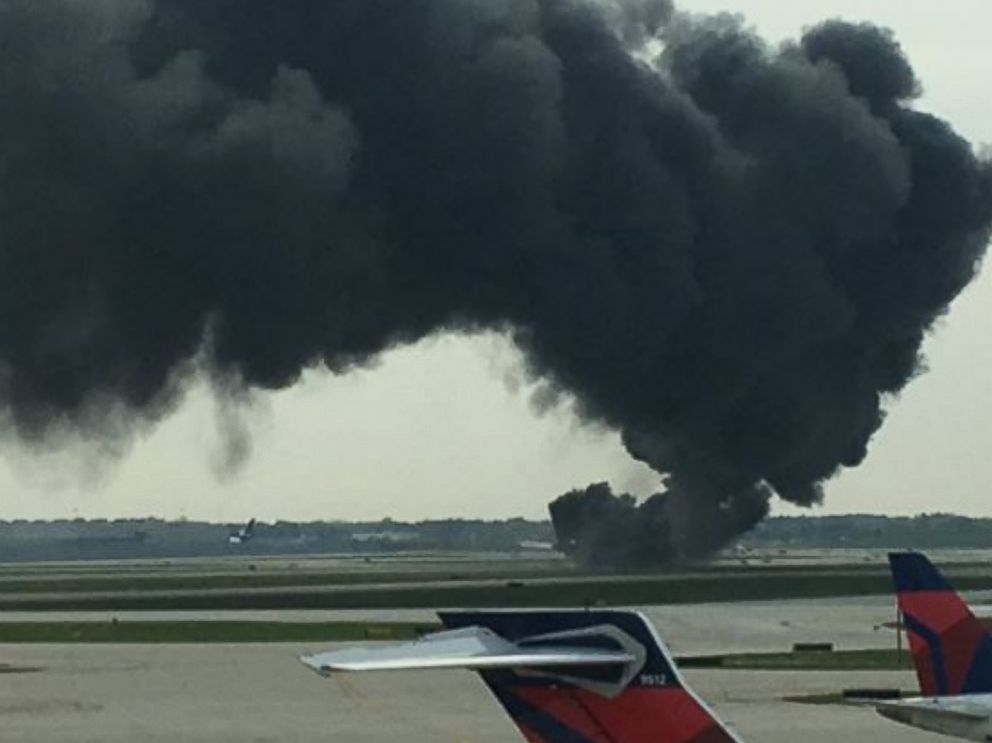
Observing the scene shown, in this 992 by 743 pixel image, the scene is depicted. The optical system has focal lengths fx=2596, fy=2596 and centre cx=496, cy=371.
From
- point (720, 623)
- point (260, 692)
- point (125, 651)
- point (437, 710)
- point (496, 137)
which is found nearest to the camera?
point (437, 710)

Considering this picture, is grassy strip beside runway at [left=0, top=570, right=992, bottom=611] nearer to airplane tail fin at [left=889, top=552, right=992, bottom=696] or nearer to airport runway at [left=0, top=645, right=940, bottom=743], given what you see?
airport runway at [left=0, top=645, right=940, bottom=743]

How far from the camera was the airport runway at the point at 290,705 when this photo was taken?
46.7 m

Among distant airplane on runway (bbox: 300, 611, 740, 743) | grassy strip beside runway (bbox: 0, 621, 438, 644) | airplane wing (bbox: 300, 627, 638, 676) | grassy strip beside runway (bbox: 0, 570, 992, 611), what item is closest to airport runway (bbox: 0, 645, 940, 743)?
grassy strip beside runway (bbox: 0, 621, 438, 644)

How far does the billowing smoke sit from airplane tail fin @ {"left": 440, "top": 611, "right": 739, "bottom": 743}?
234ft

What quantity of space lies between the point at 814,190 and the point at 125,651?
63869mm

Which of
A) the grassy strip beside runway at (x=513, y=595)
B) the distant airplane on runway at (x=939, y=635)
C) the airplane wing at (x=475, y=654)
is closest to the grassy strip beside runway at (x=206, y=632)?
the grassy strip beside runway at (x=513, y=595)

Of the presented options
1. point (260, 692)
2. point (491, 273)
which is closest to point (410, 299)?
point (491, 273)

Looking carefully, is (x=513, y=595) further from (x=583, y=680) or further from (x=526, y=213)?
(x=583, y=680)

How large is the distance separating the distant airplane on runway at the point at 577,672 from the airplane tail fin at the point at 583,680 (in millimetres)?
10

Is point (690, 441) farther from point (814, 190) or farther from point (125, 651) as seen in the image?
point (125, 651)

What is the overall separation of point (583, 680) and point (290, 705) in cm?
2759

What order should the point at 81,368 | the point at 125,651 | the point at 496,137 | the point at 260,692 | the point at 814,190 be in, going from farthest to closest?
the point at 814,190 → the point at 496,137 → the point at 81,368 → the point at 125,651 → the point at 260,692

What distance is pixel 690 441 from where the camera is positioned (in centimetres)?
13362

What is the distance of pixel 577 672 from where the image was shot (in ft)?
86.8
